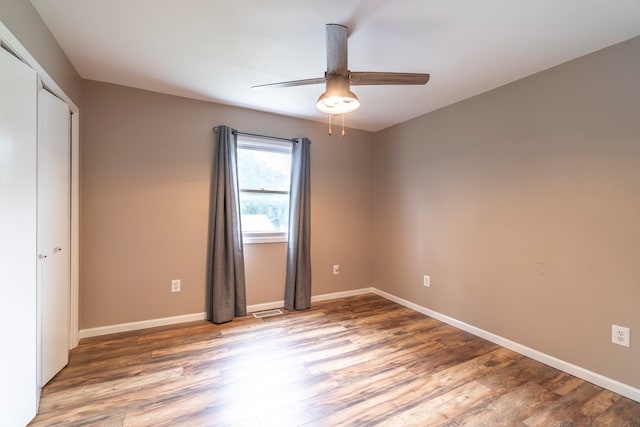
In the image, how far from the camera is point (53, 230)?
1.90 m

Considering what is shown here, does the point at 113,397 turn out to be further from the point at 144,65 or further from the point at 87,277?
the point at 144,65

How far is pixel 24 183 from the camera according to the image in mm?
1457

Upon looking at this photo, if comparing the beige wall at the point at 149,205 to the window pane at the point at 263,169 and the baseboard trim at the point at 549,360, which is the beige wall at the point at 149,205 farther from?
the baseboard trim at the point at 549,360

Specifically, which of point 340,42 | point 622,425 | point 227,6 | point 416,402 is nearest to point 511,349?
point 622,425

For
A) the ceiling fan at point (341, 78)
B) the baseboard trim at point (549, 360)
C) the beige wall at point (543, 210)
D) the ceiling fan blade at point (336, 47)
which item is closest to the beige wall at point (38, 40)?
the ceiling fan at point (341, 78)

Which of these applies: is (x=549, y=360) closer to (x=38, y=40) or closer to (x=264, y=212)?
(x=264, y=212)

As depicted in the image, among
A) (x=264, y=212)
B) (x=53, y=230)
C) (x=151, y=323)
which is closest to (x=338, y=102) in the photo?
(x=264, y=212)

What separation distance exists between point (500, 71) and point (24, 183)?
132 inches

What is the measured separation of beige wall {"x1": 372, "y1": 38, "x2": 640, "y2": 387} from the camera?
1853 mm

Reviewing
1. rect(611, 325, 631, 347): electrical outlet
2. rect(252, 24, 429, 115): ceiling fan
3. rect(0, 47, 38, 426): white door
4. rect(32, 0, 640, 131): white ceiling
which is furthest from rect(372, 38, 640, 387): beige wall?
rect(0, 47, 38, 426): white door

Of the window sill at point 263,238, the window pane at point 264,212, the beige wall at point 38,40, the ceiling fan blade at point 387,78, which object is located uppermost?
the beige wall at point 38,40

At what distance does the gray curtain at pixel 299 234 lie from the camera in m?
3.32

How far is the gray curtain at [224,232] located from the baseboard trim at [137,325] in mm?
181

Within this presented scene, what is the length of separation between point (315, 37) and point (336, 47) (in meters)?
0.24
